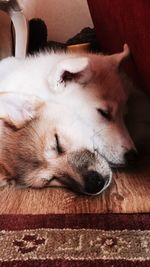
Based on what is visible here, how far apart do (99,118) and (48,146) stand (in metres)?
0.24

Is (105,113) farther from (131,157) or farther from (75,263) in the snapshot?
(75,263)

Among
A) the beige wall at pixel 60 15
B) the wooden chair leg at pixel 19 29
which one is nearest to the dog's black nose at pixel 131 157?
the wooden chair leg at pixel 19 29

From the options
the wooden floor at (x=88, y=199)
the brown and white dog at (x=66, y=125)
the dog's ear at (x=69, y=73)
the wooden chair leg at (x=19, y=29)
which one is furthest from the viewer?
the wooden chair leg at (x=19, y=29)

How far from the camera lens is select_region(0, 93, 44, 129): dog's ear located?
1607mm

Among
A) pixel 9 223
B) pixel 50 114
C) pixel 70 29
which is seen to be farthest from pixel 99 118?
pixel 70 29

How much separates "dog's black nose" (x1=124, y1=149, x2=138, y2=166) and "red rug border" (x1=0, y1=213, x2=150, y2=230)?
1.20 feet

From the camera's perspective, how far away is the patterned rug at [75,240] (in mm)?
1061

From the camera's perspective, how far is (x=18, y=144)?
156 cm

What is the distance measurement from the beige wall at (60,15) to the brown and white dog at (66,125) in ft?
5.20

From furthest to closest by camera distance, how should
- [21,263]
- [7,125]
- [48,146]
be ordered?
[7,125], [48,146], [21,263]

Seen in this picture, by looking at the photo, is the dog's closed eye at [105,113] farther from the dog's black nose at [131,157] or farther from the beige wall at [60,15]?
the beige wall at [60,15]

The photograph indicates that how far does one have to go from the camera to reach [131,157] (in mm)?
1657

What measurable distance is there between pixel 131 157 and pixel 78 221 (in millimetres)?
445

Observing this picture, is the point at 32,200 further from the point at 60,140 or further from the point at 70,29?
the point at 70,29
